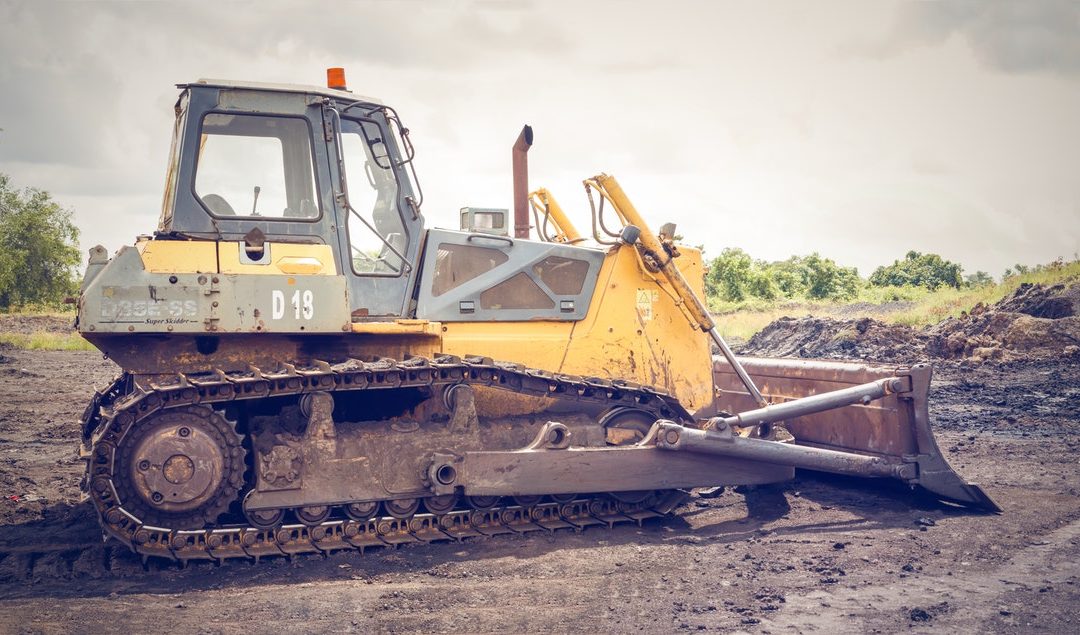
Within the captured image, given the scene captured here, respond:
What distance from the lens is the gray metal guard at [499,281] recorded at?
705cm

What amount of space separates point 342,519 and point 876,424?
166 inches

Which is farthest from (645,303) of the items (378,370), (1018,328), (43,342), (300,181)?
(43,342)

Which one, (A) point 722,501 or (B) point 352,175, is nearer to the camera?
(B) point 352,175

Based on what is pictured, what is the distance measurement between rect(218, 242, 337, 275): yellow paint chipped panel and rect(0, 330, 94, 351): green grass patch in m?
19.5

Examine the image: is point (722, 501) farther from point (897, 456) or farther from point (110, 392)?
point (110, 392)

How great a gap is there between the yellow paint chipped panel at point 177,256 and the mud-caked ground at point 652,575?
1.84m

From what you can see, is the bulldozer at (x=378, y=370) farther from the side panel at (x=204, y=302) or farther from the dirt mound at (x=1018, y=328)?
the dirt mound at (x=1018, y=328)

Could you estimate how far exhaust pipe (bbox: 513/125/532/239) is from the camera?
8047 millimetres

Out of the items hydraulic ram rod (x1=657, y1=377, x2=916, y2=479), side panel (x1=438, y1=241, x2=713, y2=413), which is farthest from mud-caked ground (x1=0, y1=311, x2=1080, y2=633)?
side panel (x1=438, y1=241, x2=713, y2=413)

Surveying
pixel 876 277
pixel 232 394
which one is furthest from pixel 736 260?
pixel 232 394

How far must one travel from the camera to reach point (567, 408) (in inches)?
286

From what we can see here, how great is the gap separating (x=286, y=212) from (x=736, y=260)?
33387 millimetres

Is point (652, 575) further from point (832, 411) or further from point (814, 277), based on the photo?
point (814, 277)

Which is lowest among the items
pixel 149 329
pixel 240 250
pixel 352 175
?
pixel 149 329
